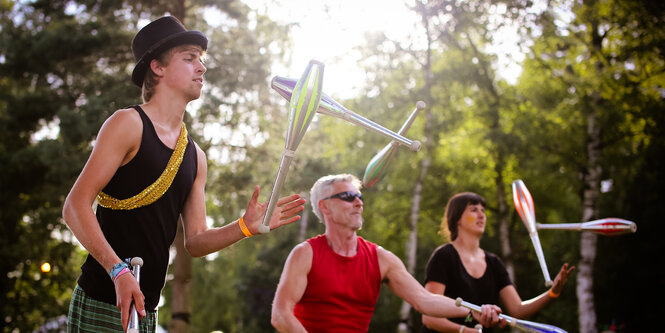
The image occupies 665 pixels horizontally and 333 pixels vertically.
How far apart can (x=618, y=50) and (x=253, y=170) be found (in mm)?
8111

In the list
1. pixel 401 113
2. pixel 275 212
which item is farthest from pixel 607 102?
pixel 275 212

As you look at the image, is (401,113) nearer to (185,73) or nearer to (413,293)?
(413,293)

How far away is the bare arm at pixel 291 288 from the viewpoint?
11.7 feet

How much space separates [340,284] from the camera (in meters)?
3.76

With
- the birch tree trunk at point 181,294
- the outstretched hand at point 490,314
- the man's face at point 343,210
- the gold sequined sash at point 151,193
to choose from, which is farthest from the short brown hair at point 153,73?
the birch tree trunk at point 181,294

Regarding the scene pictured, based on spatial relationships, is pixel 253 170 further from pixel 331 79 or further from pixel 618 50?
pixel 618 50

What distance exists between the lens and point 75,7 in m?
14.1

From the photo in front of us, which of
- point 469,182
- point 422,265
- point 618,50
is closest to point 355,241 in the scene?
point 618,50

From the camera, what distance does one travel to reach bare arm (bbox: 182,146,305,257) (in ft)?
7.88

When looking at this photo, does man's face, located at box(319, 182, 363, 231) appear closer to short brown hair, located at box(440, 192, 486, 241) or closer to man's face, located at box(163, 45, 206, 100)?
short brown hair, located at box(440, 192, 486, 241)

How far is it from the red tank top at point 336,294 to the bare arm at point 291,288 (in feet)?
0.18

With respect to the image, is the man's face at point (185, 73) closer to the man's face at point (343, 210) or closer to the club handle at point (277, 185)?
the club handle at point (277, 185)

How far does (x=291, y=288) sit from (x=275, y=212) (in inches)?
54.0

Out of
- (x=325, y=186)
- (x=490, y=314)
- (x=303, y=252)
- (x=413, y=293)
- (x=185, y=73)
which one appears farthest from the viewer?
(x=325, y=186)
